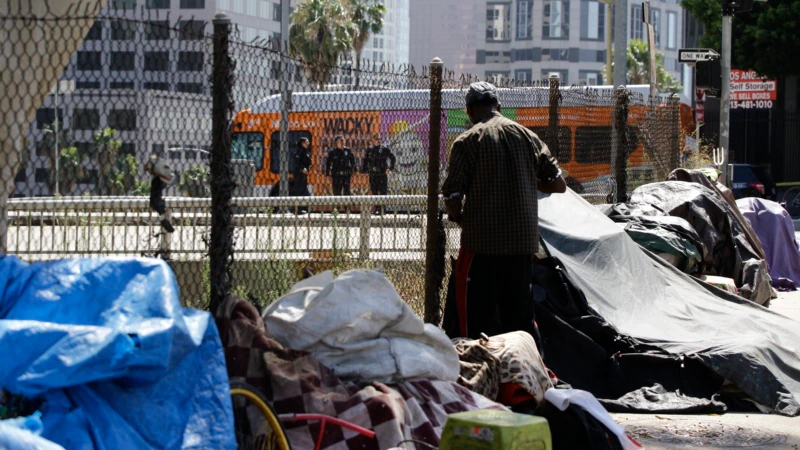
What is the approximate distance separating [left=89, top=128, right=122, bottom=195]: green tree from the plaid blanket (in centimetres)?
75

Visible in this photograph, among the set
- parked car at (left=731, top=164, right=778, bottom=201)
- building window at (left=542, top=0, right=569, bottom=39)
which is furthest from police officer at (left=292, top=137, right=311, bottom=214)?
building window at (left=542, top=0, right=569, bottom=39)

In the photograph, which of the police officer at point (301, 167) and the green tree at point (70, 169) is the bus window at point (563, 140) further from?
the green tree at point (70, 169)

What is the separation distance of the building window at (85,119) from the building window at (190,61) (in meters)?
0.54

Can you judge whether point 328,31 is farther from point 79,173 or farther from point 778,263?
point 79,173

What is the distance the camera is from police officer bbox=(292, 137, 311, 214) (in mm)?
6562

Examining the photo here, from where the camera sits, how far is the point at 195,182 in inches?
211

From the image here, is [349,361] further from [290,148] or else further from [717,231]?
[717,231]

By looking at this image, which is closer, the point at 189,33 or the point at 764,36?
the point at 189,33

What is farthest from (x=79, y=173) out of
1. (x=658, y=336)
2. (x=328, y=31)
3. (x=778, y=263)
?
(x=328, y=31)

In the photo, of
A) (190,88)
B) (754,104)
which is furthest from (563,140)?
(754,104)

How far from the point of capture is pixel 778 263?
1319cm

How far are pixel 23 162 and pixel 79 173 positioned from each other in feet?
1.31

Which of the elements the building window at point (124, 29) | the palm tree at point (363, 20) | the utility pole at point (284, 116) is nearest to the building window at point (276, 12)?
the palm tree at point (363, 20)

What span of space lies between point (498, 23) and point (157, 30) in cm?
13743
